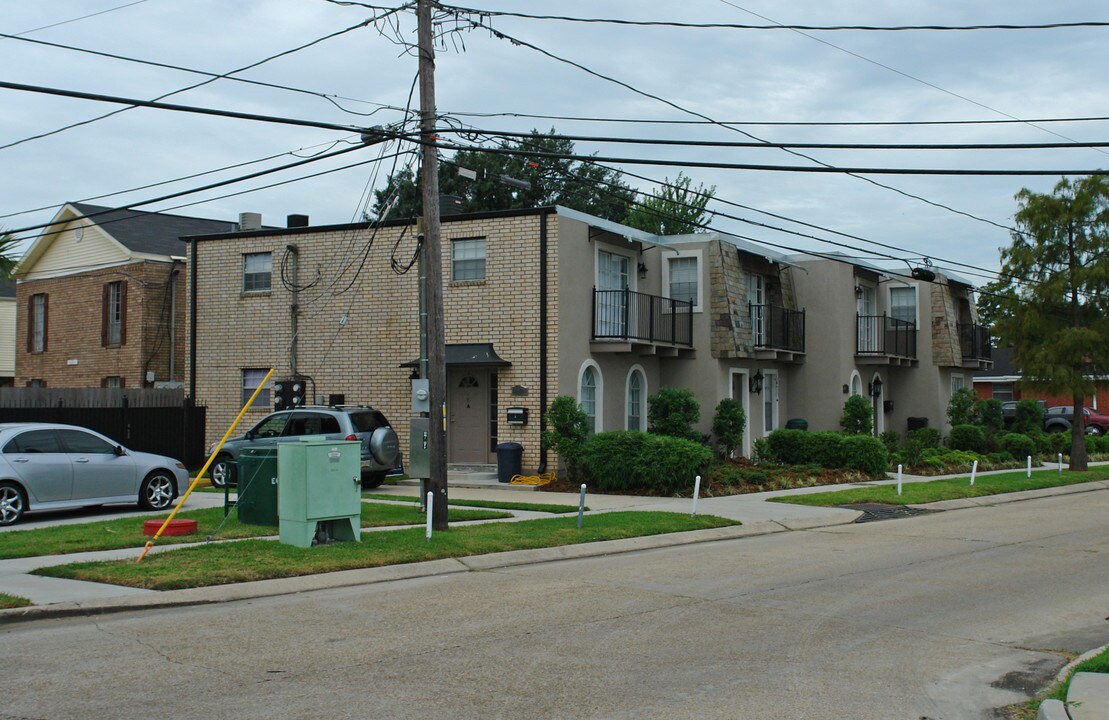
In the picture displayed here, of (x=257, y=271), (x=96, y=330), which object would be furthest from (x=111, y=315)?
(x=257, y=271)

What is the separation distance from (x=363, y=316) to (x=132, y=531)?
12.8m

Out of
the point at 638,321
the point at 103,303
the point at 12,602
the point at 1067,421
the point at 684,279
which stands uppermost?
the point at 684,279

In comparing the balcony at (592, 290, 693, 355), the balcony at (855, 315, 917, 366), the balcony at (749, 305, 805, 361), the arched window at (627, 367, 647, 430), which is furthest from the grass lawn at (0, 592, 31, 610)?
the balcony at (855, 315, 917, 366)

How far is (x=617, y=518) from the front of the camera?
1722 centimetres

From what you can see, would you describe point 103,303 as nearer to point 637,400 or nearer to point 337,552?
point 637,400

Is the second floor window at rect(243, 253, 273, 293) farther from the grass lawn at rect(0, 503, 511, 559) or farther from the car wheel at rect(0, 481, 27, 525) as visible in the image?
the car wheel at rect(0, 481, 27, 525)

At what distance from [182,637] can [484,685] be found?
2.98 m

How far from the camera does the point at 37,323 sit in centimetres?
3600

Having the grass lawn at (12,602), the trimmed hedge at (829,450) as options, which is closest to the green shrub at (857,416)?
the trimmed hedge at (829,450)

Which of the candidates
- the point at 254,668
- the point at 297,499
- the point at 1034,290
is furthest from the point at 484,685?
the point at 1034,290

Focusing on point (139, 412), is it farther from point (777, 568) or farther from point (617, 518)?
point (777, 568)

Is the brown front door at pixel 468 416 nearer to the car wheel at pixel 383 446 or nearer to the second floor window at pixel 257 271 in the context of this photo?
the car wheel at pixel 383 446

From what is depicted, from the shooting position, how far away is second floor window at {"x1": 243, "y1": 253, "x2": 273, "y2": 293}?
28.5 m

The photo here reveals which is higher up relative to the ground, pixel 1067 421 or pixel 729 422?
pixel 729 422
